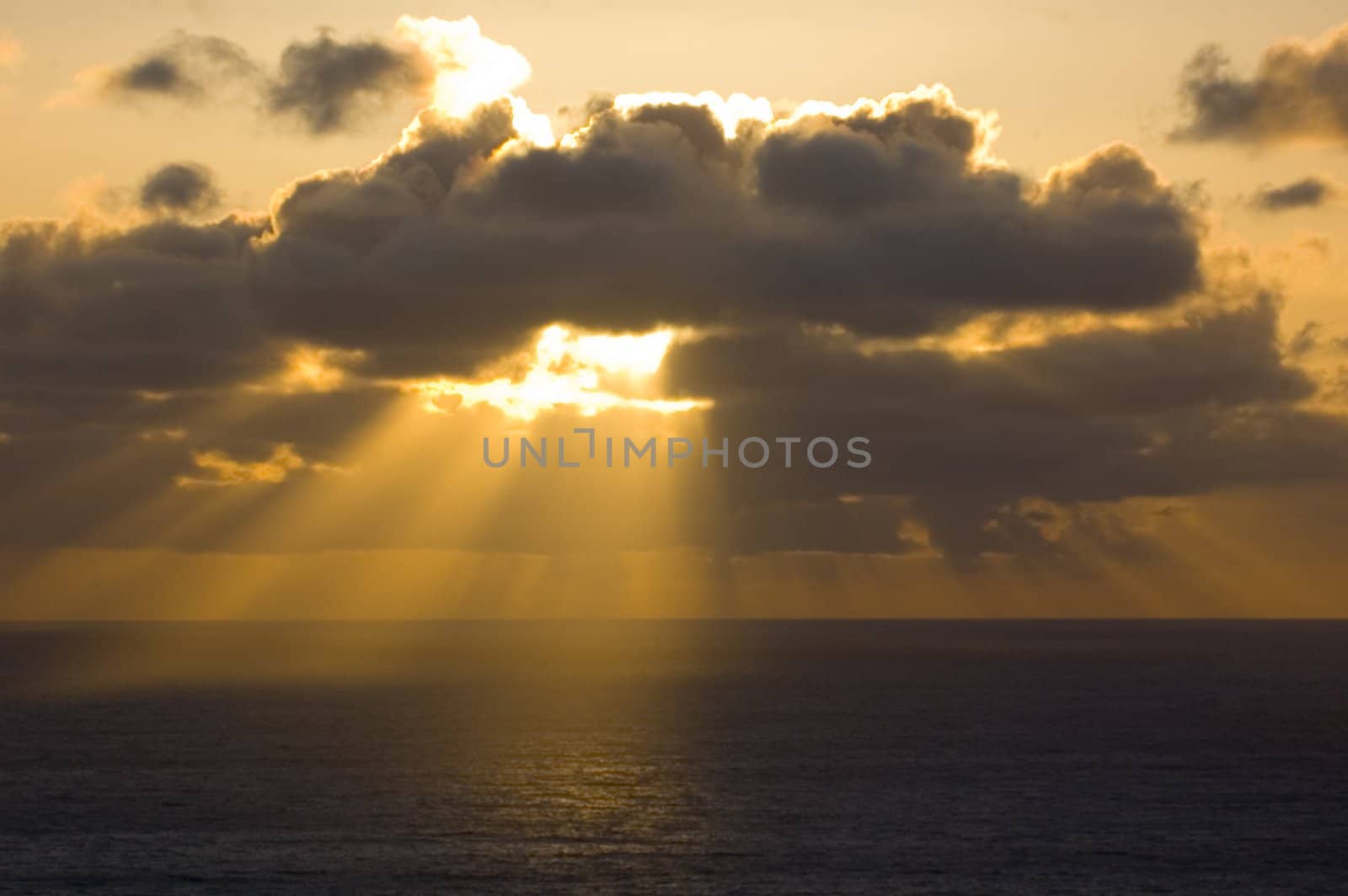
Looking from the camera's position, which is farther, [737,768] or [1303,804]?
[737,768]

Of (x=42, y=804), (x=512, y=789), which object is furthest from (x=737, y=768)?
(x=42, y=804)

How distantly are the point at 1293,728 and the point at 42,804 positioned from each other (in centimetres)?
13415

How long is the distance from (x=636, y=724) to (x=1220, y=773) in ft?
228

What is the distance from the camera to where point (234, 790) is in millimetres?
124125

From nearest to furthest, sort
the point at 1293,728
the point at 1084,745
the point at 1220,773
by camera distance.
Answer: the point at 1220,773
the point at 1084,745
the point at 1293,728

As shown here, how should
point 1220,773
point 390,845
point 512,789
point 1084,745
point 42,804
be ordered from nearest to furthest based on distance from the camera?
point 390,845
point 42,804
point 512,789
point 1220,773
point 1084,745

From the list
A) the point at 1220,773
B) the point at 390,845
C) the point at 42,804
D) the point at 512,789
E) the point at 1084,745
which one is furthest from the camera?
the point at 1084,745

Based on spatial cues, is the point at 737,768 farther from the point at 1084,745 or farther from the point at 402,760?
the point at 1084,745

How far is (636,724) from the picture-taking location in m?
185

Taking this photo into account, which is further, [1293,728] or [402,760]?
[1293,728]

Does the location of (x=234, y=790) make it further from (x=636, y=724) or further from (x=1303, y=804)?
(x=1303, y=804)

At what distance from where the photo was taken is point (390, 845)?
101 meters

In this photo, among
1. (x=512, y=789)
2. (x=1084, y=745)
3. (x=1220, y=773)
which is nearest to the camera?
(x=512, y=789)

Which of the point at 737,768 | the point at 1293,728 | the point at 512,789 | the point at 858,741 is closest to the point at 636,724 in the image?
the point at 858,741
